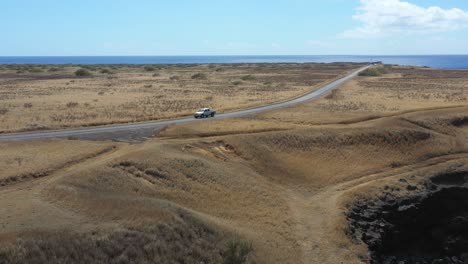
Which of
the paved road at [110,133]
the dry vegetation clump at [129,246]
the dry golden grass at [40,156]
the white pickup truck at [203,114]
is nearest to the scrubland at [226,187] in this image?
the dry vegetation clump at [129,246]

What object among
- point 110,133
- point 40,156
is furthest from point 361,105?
point 40,156

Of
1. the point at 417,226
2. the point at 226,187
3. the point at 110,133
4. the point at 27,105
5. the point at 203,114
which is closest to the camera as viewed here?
the point at 226,187

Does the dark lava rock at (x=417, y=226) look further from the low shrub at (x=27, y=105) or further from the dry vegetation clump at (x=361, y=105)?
the low shrub at (x=27, y=105)

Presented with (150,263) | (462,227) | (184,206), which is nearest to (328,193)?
(462,227)

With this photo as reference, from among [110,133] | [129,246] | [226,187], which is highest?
[110,133]

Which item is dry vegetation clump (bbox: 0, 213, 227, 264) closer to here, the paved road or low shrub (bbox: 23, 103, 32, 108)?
the paved road

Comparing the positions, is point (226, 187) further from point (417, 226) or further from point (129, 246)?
point (417, 226)

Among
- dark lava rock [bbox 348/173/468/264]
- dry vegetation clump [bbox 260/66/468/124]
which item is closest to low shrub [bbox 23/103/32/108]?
dry vegetation clump [bbox 260/66/468/124]
